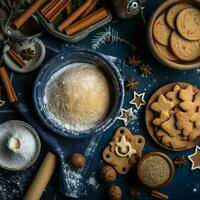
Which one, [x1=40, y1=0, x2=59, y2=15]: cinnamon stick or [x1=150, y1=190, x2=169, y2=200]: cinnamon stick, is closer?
[x1=40, y1=0, x2=59, y2=15]: cinnamon stick

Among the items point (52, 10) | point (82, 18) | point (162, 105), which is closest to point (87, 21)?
point (82, 18)

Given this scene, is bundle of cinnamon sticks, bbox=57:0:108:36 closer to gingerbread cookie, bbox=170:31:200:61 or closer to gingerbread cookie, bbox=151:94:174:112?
gingerbread cookie, bbox=170:31:200:61

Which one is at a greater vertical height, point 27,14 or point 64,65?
point 27,14

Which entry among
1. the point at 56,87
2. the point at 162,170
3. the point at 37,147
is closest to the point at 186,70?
the point at 162,170

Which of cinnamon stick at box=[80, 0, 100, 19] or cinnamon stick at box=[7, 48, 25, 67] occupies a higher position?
cinnamon stick at box=[80, 0, 100, 19]

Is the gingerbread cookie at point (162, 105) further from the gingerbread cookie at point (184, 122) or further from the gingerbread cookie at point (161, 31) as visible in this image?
the gingerbread cookie at point (161, 31)

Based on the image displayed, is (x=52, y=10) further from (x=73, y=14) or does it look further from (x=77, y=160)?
(x=77, y=160)

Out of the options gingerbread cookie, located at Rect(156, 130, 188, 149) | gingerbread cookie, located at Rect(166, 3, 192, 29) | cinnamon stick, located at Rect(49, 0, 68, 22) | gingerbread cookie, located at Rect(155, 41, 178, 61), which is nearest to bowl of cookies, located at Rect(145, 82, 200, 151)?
gingerbread cookie, located at Rect(156, 130, 188, 149)
